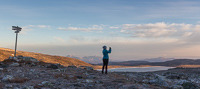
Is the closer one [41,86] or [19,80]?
[41,86]

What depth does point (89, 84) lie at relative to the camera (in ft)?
41.1

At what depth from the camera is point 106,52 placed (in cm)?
1733

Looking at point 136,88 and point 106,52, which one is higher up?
point 106,52

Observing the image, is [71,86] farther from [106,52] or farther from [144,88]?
[106,52]

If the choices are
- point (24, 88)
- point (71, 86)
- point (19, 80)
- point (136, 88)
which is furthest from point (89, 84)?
point (19, 80)

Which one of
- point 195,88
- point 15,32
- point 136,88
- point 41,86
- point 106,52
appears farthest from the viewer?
point 15,32

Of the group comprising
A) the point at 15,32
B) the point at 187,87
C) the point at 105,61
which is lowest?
the point at 187,87

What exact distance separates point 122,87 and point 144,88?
51.5 inches

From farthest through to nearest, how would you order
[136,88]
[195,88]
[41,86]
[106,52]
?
[106,52] → [195,88] → [41,86] → [136,88]

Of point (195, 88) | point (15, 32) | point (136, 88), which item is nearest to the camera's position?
point (136, 88)

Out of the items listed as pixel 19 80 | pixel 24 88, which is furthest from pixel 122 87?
pixel 19 80

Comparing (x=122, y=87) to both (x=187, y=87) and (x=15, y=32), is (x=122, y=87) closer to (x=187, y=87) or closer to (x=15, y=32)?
(x=187, y=87)

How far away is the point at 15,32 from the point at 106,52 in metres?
22.5

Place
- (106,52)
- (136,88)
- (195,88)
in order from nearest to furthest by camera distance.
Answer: (136,88), (195,88), (106,52)
